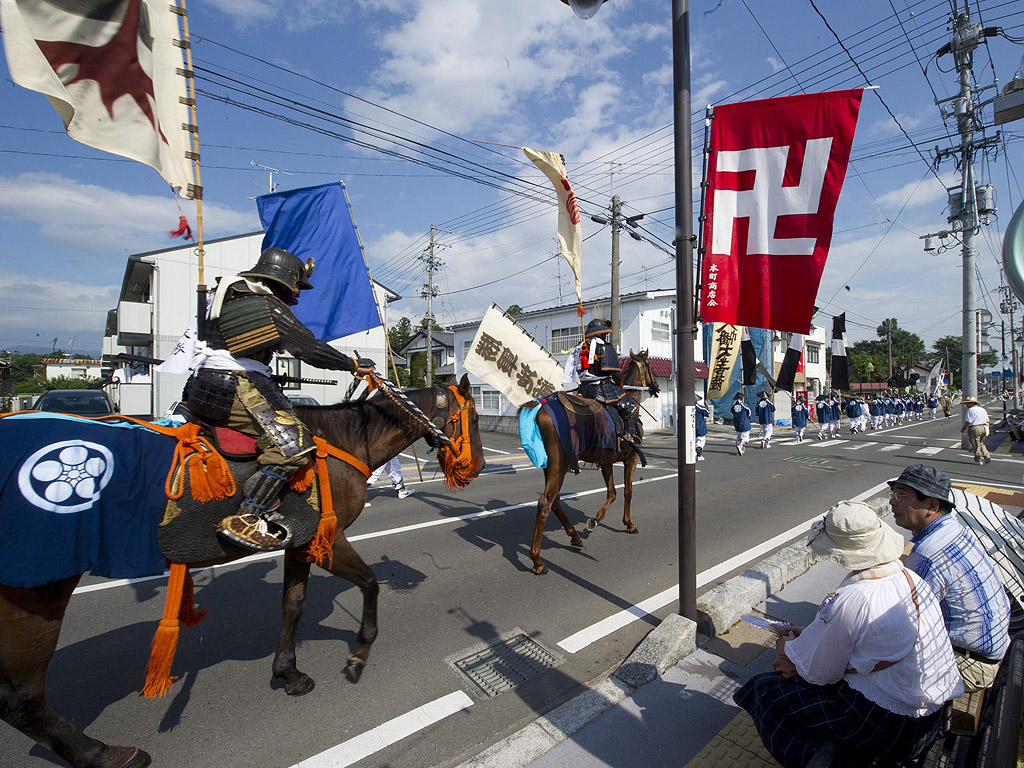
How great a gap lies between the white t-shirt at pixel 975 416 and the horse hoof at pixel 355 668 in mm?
18390

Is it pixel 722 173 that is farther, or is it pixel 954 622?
pixel 722 173

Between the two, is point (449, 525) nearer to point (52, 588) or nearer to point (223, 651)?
point (223, 651)

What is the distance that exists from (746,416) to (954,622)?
53.4ft

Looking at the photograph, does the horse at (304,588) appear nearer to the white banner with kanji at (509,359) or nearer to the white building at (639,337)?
the white banner with kanji at (509,359)

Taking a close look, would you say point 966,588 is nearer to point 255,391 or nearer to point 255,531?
point 255,531

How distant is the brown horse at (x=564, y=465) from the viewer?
5742mm

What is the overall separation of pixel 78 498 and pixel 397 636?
98.8 inches

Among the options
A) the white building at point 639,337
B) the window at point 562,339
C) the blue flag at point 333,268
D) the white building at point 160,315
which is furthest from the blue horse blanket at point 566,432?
the window at point 562,339

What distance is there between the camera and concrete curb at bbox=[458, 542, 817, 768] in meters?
2.80

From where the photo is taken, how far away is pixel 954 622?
8.85 ft

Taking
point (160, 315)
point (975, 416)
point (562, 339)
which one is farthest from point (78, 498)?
point (562, 339)

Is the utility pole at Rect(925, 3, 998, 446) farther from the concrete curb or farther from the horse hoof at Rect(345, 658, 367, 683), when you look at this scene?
the horse hoof at Rect(345, 658, 367, 683)

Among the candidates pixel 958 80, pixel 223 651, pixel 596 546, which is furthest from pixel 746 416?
pixel 223 651

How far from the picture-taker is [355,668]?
3.52 meters
